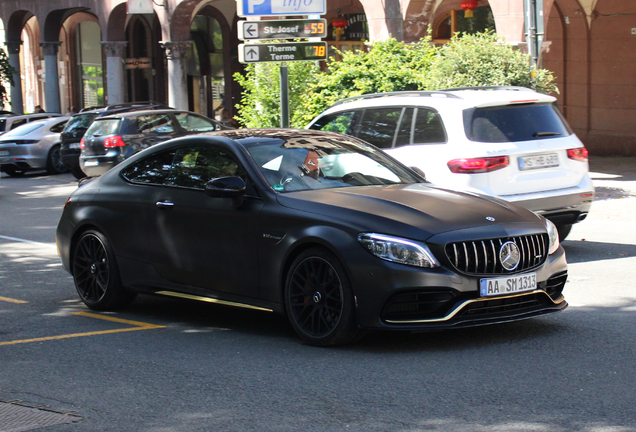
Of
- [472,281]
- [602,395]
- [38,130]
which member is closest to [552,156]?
[472,281]

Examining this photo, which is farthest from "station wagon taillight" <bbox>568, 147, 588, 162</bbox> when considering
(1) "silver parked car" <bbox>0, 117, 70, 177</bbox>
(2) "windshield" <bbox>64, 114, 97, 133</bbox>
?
(1) "silver parked car" <bbox>0, 117, 70, 177</bbox>

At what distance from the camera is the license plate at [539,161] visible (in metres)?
9.23

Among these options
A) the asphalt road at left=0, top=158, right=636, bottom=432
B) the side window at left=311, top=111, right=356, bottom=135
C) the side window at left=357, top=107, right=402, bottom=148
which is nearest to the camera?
the asphalt road at left=0, top=158, right=636, bottom=432

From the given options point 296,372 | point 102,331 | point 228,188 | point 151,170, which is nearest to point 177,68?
point 151,170

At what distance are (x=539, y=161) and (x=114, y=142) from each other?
13.2 metres

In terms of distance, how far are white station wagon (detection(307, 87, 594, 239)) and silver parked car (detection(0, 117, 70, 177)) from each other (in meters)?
17.5

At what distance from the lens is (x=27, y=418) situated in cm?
479

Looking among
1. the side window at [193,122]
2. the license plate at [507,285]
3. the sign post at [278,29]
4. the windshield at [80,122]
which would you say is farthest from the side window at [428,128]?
the windshield at [80,122]

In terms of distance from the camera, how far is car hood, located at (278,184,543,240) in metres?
5.86

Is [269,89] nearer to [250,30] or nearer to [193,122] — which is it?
[250,30]

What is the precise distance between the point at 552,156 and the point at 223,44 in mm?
30055

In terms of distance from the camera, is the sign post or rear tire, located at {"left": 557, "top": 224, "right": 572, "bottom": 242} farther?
the sign post

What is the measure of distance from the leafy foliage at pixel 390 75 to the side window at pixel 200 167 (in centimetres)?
977

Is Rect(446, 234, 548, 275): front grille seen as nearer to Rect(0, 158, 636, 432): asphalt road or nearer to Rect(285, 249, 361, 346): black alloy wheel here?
Rect(0, 158, 636, 432): asphalt road
